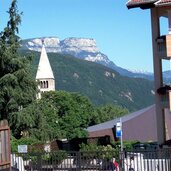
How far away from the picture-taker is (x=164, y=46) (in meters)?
28.4

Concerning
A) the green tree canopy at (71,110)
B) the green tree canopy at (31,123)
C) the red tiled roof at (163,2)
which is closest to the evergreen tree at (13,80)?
the green tree canopy at (31,123)

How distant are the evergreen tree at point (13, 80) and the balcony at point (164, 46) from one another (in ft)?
64.9

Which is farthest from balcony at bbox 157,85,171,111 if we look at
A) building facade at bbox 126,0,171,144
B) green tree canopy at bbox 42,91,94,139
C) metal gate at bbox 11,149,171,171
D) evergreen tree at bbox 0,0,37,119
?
green tree canopy at bbox 42,91,94,139

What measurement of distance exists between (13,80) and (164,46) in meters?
20.6

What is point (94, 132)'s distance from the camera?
69.4 metres

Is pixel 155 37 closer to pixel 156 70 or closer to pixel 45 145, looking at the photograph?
pixel 156 70

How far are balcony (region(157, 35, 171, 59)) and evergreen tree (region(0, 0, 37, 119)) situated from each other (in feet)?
64.9

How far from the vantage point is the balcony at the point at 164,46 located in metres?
26.7

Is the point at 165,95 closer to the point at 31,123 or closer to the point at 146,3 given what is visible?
the point at 146,3

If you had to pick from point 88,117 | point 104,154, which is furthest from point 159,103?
point 88,117

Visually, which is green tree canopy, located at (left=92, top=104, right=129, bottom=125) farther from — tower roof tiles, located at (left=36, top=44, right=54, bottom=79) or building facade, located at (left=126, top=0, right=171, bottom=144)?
building facade, located at (left=126, top=0, right=171, bottom=144)

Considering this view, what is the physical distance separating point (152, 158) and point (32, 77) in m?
26.2

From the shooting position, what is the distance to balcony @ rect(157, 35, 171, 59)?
26.7 metres

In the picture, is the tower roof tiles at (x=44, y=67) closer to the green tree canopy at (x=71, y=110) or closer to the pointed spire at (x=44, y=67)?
the pointed spire at (x=44, y=67)
